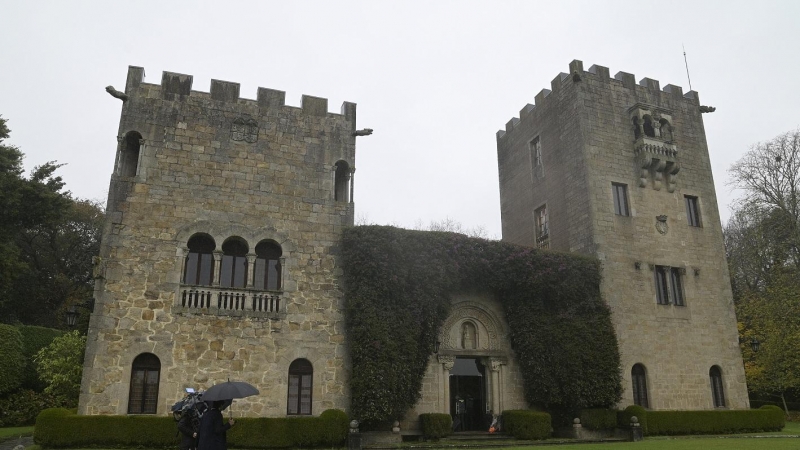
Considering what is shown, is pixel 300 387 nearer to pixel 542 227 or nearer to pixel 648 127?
pixel 542 227

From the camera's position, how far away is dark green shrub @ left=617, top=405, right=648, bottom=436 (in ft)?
64.3

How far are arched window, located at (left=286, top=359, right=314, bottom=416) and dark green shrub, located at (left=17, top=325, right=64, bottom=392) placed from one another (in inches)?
560

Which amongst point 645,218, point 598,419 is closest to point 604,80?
point 645,218

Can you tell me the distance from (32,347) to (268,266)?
1528 centimetres

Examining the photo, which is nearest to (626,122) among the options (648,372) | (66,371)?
(648,372)

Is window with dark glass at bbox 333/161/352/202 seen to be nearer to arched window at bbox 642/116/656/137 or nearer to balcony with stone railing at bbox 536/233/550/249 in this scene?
balcony with stone railing at bbox 536/233/550/249

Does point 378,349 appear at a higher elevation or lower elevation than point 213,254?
lower

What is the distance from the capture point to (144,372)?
54.5 feet

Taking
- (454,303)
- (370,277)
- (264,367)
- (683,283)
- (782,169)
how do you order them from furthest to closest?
(782,169), (683,283), (454,303), (370,277), (264,367)

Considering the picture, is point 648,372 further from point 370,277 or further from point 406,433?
point 370,277

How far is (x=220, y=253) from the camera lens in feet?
59.4

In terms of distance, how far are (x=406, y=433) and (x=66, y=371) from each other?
11.8m

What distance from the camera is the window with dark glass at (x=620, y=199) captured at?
77.6ft

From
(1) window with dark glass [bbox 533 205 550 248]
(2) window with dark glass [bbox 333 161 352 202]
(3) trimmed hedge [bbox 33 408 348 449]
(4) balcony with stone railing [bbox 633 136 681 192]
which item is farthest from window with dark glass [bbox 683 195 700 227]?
(3) trimmed hedge [bbox 33 408 348 449]
